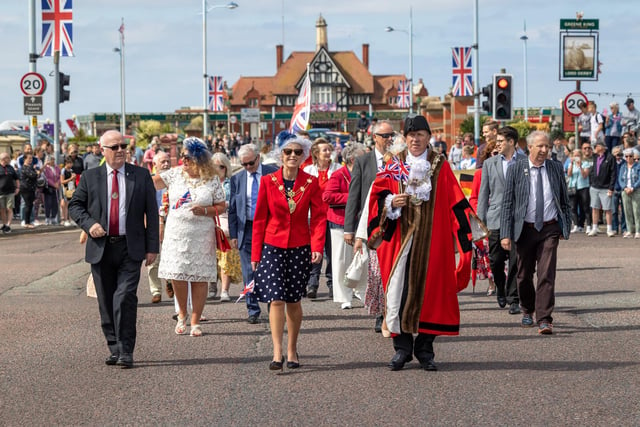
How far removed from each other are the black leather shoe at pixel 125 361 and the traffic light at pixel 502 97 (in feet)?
57.6

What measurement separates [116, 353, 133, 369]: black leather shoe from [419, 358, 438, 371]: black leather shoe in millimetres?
2189

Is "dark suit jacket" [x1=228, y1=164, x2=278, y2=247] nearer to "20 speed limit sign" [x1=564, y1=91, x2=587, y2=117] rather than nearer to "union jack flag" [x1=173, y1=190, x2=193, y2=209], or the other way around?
"union jack flag" [x1=173, y1=190, x2=193, y2=209]

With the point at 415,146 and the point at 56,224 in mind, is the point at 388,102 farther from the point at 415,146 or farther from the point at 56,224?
the point at 415,146

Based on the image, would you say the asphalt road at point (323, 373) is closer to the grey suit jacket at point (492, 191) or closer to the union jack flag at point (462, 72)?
the grey suit jacket at point (492, 191)

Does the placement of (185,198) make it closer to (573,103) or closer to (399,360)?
(399,360)

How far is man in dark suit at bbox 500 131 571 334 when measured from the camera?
33.6 ft

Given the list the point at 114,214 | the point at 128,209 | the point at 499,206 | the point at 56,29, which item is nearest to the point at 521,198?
the point at 499,206

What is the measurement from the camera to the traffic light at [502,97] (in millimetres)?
25156

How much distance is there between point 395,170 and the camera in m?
8.60

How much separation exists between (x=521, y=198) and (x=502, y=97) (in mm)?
15279

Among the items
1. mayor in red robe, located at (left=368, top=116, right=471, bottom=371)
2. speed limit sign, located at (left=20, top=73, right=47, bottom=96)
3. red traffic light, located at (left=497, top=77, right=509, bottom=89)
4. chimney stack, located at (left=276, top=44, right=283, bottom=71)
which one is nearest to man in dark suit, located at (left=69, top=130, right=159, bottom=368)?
mayor in red robe, located at (left=368, top=116, right=471, bottom=371)

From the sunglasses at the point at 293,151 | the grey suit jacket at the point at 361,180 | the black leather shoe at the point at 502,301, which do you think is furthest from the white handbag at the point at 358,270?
the black leather shoe at the point at 502,301

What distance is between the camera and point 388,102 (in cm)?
13738

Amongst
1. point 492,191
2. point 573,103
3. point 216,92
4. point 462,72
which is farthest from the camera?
point 216,92
